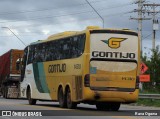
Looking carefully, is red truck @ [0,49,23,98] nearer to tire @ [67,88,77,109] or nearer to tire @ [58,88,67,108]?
tire @ [58,88,67,108]

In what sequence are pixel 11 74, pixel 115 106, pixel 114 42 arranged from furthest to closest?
pixel 11 74 < pixel 115 106 < pixel 114 42

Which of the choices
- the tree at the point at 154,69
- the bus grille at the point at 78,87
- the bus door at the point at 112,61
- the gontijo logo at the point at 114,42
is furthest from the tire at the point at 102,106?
the tree at the point at 154,69

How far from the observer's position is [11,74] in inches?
1734

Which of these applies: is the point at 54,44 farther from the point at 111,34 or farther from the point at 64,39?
the point at 111,34

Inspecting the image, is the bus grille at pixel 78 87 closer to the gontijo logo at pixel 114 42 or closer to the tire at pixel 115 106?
the gontijo logo at pixel 114 42

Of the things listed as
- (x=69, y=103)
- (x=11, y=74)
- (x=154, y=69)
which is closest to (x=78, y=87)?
(x=69, y=103)

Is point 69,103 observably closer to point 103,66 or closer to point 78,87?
point 78,87

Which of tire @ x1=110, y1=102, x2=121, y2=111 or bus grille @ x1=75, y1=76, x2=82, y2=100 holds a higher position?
bus grille @ x1=75, y1=76, x2=82, y2=100

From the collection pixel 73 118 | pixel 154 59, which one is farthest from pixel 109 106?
pixel 154 59

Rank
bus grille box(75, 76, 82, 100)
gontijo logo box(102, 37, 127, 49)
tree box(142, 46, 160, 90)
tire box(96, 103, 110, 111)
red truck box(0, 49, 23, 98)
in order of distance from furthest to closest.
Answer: tree box(142, 46, 160, 90) < red truck box(0, 49, 23, 98) < tire box(96, 103, 110, 111) < bus grille box(75, 76, 82, 100) < gontijo logo box(102, 37, 127, 49)

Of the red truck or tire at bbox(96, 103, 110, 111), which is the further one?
the red truck

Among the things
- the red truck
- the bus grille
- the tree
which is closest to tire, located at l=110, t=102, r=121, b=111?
the bus grille

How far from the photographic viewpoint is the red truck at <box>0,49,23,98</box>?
4394 cm

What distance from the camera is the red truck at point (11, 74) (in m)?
43.9
